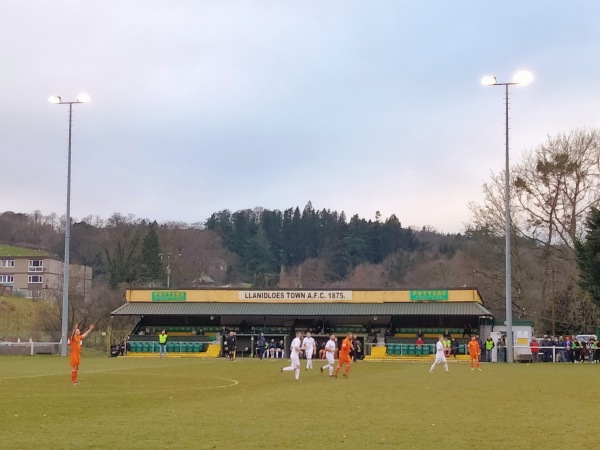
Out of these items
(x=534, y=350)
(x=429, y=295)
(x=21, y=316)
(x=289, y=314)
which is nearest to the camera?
(x=534, y=350)

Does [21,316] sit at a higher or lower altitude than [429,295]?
lower

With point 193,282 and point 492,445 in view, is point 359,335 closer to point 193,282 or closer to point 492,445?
point 492,445

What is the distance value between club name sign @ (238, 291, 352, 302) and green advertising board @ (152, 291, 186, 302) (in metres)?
4.18

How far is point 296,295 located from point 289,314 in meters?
3.09

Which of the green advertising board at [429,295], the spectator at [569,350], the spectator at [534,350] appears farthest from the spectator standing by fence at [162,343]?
the spectator at [569,350]

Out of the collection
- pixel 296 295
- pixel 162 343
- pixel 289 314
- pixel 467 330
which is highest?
pixel 296 295

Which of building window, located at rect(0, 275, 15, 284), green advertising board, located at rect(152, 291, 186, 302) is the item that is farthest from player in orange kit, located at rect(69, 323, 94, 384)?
building window, located at rect(0, 275, 15, 284)

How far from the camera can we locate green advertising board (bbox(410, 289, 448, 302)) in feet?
192

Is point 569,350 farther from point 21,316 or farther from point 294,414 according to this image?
A: point 21,316

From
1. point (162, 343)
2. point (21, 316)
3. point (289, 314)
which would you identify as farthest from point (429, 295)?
point (21, 316)

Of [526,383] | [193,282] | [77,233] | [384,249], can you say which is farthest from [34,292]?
[526,383]

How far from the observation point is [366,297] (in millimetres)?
59625

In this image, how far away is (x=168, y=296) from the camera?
203ft

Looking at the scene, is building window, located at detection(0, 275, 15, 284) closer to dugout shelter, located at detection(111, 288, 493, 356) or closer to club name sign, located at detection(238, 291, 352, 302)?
dugout shelter, located at detection(111, 288, 493, 356)
